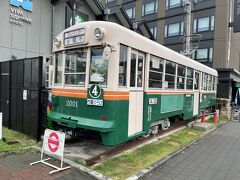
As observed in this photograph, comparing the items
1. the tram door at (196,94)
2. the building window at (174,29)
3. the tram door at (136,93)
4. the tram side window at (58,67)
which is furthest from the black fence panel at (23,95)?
the building window at (174,29)

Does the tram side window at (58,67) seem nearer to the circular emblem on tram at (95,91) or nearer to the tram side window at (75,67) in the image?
the tram side window at (75,67)

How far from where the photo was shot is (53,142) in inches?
212

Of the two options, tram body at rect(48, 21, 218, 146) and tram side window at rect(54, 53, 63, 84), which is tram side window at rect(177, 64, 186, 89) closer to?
tram body at rect(48, 21, 218, 146)

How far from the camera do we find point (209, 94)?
46.4 ft

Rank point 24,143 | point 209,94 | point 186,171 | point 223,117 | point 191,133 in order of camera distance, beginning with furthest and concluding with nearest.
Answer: point 223,117, point 209,94, point 191,133, point 24,143, point 186,171

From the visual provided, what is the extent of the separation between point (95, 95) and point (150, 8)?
2938 centimetres

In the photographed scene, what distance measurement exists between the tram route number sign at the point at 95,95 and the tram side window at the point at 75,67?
1.46 ft

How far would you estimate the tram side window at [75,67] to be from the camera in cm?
607

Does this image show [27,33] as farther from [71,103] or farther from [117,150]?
[117,150]

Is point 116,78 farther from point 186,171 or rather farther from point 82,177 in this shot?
point 186,171

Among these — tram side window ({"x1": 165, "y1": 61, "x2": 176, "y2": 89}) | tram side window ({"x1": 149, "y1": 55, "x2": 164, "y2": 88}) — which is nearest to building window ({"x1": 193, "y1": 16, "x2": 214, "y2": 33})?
tram side window ({"x1": 165, "y1": 61, "x2": 176, "y2": 89})

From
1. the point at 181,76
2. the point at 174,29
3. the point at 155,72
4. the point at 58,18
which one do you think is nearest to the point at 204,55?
the point at 174,29

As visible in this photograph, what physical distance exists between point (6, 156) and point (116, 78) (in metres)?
3.11

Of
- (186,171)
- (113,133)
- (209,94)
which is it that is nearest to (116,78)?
(113,133)
